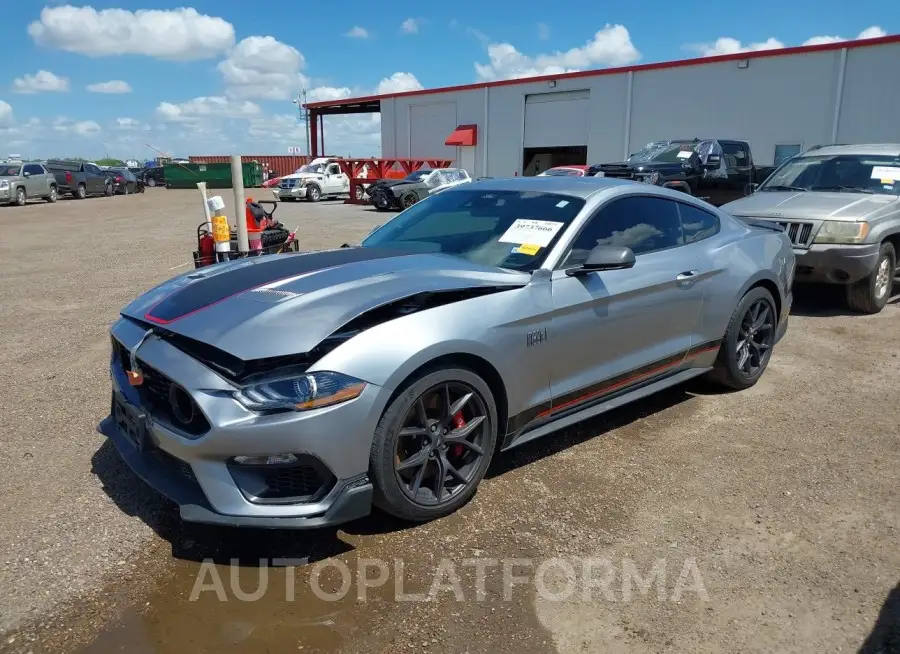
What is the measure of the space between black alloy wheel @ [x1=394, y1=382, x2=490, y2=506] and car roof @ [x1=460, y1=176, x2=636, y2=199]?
1.54m

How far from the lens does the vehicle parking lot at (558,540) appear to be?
8.29ft

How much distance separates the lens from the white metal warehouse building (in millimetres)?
20359

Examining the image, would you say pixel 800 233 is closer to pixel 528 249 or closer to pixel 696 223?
pixel 696 223

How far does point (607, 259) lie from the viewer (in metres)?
3.51

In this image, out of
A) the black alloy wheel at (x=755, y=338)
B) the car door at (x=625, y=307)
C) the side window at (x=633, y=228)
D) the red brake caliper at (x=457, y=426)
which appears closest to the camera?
the red brake caliper at (x=457, y=426)

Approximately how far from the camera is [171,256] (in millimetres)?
12047

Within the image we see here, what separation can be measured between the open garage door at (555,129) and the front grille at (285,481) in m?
27.2

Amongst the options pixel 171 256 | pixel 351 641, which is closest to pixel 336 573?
pixel 351 641

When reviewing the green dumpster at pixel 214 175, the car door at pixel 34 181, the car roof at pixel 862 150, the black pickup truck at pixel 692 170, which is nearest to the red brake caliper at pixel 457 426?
the car roof at pixel 862 150

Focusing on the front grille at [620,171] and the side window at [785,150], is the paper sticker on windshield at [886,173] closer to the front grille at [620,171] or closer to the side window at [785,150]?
the front grille at [620,171]

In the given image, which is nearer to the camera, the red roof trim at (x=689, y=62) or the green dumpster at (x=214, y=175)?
the red roof trim at (x=689, y=62)

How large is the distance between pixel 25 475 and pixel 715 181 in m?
13.3

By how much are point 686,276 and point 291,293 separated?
8.22ft

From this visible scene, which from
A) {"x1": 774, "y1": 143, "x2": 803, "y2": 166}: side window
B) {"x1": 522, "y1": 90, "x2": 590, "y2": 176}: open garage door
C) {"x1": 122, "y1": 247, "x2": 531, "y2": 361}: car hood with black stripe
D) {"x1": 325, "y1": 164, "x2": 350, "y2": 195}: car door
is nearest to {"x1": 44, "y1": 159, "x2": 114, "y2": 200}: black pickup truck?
{"x1": 325, "y1": 164, "x2": 350, "y2": 195}: car door
